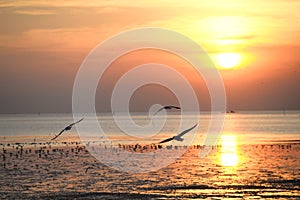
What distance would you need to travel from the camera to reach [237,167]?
54156 mm

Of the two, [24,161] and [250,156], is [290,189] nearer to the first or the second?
[250,156]

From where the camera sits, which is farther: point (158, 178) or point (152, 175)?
point (152, 175)

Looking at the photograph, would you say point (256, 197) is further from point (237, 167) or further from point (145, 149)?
point (145, 149)

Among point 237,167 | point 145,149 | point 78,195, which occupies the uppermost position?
point 145,149

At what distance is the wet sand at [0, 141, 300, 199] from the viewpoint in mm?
38281

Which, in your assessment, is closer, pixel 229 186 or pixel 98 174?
pixel 229 186

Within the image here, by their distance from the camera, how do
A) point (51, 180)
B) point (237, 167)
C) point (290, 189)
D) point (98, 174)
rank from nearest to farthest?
1. point (290, 189)
2. point (51, 180)
3. point (98, 174)
4. point (237, 167)

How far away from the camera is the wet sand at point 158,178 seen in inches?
1507

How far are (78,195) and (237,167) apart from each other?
65.7 ft

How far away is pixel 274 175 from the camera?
154ft

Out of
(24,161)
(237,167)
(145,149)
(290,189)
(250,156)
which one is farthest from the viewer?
(145,149)

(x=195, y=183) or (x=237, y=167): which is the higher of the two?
(x=237, y=167)

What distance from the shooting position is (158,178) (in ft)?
153

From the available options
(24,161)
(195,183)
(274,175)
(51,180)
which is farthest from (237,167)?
(24,161)
